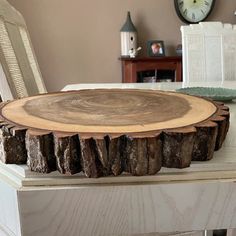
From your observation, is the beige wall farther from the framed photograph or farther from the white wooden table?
the white wooden table

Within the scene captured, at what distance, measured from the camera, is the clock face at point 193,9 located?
269cm

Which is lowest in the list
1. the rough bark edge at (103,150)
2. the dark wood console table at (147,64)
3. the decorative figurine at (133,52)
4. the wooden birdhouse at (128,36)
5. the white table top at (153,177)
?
the dark wood console table at (147,64)

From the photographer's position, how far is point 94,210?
0.46 metres

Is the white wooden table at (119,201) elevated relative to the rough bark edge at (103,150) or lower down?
lower down

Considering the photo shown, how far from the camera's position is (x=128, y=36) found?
261 cm

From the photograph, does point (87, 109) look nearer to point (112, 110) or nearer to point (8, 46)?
point (112, 110)

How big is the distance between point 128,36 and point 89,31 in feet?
1.06

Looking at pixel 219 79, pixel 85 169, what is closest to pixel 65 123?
pixel 85 169

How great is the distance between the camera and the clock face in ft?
8.82

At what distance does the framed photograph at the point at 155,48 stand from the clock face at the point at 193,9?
0.99 ft

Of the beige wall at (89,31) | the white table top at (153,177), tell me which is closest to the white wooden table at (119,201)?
the white table top at (153,177)

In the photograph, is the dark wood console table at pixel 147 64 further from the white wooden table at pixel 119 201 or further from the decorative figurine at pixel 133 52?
the white wooden table at pixel 119 201

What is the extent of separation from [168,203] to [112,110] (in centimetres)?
20

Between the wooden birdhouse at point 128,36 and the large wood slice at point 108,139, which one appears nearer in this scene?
the large wood slice at point 108,139
